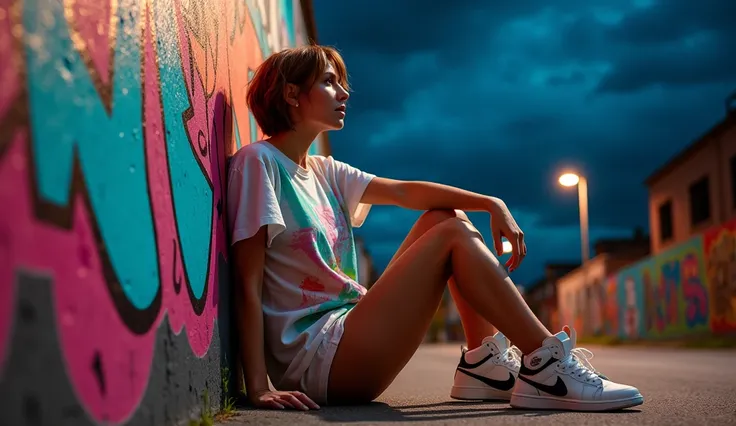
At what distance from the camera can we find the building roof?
19828mm

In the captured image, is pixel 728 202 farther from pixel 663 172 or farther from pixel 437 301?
pixel 437 301

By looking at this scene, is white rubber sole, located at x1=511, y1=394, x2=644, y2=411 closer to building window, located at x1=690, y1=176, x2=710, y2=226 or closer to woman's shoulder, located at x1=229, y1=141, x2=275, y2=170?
woman's shoulder, located at x1=229, y1=141, x2=275, y2=170

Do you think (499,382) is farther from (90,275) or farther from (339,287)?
(90,275)

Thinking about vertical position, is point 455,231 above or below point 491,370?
above

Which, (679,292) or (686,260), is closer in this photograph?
(686,260)

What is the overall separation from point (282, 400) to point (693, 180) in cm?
2299

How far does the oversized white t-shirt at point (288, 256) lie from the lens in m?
3.16

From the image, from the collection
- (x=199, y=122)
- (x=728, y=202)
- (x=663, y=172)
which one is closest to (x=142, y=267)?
(x=199, y=122)

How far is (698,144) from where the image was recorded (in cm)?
2228

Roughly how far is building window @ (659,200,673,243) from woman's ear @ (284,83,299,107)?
25.4 m

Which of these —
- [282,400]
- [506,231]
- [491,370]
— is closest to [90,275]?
[282,400]

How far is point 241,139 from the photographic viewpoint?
13.1 feet

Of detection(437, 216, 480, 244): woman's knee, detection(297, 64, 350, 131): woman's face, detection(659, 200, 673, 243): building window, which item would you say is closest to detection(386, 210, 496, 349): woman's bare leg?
detection(437, 216, 480, 244): woman's knee

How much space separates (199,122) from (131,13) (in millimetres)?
844
